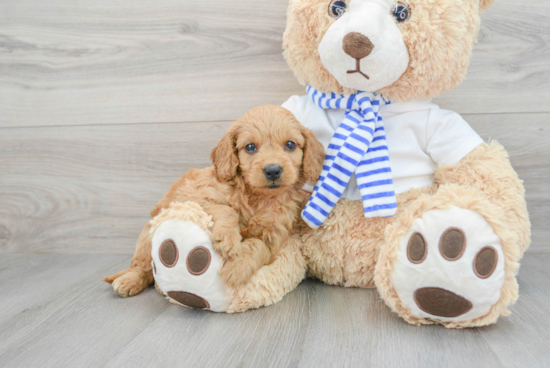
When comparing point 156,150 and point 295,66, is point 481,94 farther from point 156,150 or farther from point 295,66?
point 156,150

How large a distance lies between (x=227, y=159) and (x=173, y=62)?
0.60 m

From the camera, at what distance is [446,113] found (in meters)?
1.02

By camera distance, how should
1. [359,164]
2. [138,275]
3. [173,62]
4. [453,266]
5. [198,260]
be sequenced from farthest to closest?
[173,62] → [138,275] → [359,164] → [198,260] → [453,266]

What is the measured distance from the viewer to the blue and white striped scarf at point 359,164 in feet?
3.10

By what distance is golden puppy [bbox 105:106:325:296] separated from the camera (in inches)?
34.8

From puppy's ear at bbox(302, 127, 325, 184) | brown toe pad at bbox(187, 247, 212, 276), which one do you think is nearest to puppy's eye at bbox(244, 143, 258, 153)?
puppy's ear at bbox(302, 127, 325, 184)

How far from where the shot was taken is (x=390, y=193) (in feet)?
3.09

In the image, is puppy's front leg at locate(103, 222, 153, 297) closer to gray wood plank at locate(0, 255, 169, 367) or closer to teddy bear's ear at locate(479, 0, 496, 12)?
gray wood plank at locate(0, 255, 169, 367)

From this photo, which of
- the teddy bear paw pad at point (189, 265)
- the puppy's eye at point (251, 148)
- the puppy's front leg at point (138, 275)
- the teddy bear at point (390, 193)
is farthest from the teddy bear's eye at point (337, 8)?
the puppy's front leg at point (138, 275)

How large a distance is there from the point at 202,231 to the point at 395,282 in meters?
0.40

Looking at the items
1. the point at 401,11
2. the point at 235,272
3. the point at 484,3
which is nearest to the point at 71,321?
the point at 235,272

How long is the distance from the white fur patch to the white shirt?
120 mm

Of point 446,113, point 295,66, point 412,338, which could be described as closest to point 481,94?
point 446,113

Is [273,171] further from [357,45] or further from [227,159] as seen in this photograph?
[357,45]
